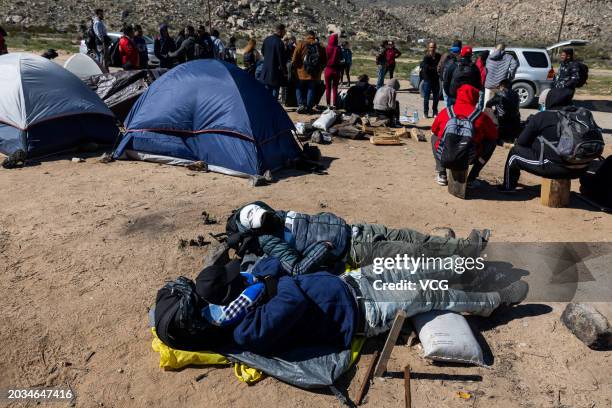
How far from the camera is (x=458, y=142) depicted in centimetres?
723

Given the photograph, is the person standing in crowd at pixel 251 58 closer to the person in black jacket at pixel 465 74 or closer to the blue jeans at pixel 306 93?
the blue jeans at pixel 306 93

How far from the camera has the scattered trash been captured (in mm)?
6343

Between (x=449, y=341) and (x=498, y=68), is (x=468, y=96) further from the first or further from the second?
(x=498, y=68)

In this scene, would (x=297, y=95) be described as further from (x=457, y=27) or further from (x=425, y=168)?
(x=457, y=27)

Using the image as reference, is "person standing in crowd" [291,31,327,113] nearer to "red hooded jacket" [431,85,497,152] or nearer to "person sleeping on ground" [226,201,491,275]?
"red hooded jacket" [431,85,497,152]

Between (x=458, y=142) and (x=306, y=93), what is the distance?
19.7 feet

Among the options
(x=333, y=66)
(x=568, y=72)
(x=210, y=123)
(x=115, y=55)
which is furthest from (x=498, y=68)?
(x=115, y=55)

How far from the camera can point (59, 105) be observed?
8750 mm

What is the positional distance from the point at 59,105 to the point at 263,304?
6.51 metres

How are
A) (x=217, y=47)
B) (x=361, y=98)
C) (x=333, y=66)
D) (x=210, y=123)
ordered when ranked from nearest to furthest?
1. (x=210, y=123)
2. (x=361, y=98)
3. (x=333, y=66)
4. (x=217, y=47)

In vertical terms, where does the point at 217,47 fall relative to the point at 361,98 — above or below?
above

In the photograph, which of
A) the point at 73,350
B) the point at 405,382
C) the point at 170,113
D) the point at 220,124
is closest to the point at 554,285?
the point at 405,382

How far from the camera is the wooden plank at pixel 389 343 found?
382 cm

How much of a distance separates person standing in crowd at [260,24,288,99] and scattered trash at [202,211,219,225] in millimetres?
6092
